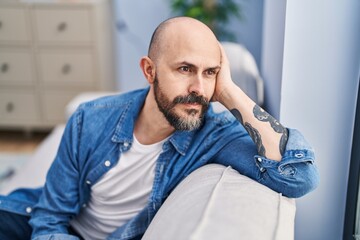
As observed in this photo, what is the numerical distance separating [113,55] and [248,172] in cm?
205

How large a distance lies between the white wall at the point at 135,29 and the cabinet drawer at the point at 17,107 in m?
0.60

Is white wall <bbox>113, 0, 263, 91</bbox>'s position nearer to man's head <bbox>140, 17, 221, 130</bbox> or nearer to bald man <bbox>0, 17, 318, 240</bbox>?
bald man <bbox>0, 17, 318, 240</bbox>

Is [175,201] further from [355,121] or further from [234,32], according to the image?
[234,32]

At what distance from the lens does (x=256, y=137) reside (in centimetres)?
92

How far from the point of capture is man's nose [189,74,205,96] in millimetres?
912

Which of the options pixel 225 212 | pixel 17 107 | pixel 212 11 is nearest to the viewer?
pixel 225 212

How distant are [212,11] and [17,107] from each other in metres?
1.46

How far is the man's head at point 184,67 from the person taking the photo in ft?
2.97

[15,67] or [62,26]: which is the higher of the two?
[62,26]

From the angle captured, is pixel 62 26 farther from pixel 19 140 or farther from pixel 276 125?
pixel 276 125

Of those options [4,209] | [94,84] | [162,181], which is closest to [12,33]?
[94,84]

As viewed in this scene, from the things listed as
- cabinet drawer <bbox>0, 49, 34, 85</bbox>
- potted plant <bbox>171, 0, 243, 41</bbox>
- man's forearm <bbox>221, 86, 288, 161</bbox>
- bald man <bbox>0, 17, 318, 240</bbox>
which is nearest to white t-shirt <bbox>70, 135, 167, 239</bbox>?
bald man <bbox>0, 17, 318, 240</bbox>

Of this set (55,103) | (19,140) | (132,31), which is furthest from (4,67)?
(132,31)

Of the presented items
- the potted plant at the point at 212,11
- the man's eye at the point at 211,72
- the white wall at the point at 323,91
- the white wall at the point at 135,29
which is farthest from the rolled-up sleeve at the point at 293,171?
the white wall at the point at 135,29
